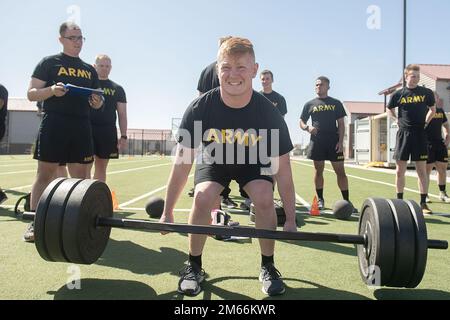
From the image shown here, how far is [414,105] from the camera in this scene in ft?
18.1

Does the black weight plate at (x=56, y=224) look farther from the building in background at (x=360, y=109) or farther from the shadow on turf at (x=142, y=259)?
the building in background at (x=360, y=109)

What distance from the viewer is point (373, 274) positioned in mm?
2236

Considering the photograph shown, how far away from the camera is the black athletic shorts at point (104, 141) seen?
492cm

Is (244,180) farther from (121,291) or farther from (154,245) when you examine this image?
(154,245)

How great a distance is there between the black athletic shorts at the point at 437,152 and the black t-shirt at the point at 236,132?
5.80 metres

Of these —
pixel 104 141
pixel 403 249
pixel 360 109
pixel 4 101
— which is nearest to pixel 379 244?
pixel 403 249

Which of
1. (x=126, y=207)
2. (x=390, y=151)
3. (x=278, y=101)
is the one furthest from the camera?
(x=390, y=151)

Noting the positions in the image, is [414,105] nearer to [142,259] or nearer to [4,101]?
[142,259]

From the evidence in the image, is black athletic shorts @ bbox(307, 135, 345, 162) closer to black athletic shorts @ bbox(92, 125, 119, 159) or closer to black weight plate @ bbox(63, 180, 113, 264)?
black athletic shorts @ bbox(92, 125, 119, 159)

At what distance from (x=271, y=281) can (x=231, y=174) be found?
791mm

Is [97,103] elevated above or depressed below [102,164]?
above

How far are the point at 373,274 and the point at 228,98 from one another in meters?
1.50

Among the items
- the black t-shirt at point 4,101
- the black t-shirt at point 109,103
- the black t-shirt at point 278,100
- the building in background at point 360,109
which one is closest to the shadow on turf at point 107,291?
the black t-shirt at point 109,103
